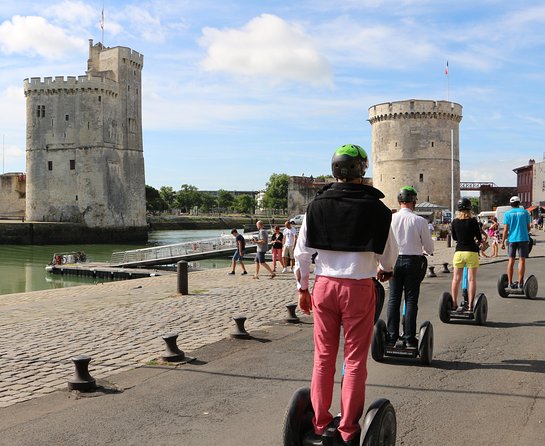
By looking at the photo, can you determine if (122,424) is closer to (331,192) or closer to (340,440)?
(340,440)

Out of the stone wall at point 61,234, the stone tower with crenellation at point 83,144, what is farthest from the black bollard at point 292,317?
the stone tower with crenellation at point 83,144

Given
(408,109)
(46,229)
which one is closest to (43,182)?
(46,229)

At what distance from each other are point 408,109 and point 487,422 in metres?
62.2

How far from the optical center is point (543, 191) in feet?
246

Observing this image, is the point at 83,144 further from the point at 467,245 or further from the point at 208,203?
the point at 208,203

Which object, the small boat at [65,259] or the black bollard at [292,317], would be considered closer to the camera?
the black bollard at [292,317]

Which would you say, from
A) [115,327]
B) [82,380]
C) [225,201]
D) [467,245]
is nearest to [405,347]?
[467,245]

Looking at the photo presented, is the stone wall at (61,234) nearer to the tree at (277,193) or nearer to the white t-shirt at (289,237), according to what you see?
the white t-shirt at (289,237)

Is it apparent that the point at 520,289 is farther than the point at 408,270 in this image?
Yes

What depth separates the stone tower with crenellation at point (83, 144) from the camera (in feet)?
236

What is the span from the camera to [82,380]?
19.8 ft

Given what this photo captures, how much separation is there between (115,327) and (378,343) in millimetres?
4971

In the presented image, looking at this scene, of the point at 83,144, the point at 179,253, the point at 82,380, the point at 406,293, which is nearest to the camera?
the point at 82,380

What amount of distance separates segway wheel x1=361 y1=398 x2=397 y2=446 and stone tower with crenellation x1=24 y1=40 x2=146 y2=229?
7165 cm
